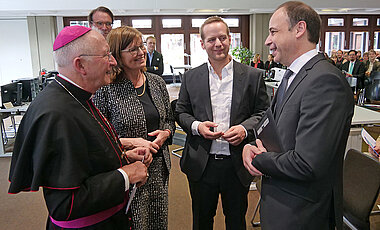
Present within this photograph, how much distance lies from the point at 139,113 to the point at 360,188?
1.61m

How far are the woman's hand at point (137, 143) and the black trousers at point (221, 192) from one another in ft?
1.50

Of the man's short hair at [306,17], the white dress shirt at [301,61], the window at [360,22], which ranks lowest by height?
the white dress shirt at [301,61]

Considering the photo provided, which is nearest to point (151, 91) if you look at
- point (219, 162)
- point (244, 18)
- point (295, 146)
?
point (219, 162)

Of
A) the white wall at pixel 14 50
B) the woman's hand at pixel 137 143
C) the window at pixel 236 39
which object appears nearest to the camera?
the woman's hand at pixel 137 143

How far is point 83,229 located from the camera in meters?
1.32

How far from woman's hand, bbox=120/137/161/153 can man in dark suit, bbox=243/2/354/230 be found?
0.61 m

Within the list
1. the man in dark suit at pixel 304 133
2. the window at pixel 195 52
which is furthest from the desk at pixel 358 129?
the window at pixel 195 52

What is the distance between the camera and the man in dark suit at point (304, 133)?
4.00ft

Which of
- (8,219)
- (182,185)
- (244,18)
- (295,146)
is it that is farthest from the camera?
(244,18)

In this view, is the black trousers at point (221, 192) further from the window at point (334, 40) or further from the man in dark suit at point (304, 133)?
the window at point (334, 40)

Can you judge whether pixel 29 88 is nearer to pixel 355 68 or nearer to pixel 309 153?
pixel 309 153

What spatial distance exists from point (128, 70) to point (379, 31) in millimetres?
17856

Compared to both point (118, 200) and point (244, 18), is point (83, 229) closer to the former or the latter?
point (118, 200)

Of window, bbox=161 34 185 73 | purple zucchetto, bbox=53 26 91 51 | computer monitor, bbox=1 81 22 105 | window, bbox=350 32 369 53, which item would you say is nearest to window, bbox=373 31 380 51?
window, bbox=350 32 369 53
